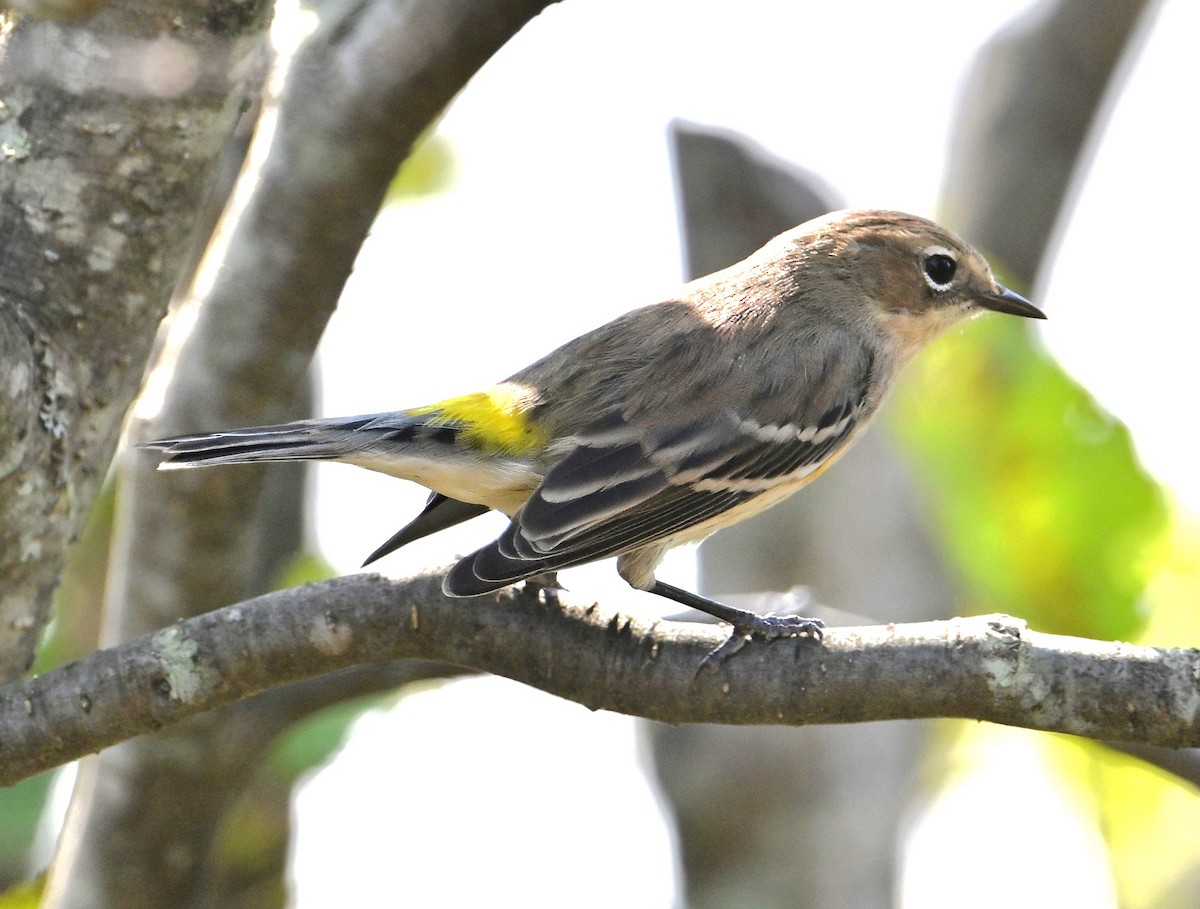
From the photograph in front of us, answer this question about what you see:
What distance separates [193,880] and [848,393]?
2.79 metres

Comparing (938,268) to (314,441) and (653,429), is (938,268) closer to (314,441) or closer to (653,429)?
(653,429)

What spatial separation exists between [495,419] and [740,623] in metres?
1.17

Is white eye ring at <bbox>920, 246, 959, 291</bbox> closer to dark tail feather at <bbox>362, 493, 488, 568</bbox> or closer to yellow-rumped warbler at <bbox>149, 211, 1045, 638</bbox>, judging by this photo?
yellow-rumped warbler at <bbox>149, 211, 1045, 638</bbox>

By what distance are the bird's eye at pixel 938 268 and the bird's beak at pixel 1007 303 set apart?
161 mm

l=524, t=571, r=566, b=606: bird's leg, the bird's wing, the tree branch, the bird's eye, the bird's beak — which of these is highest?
the bird's eye

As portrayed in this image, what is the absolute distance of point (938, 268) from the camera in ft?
17.1

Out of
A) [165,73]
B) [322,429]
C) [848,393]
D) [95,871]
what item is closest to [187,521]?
[322,429]

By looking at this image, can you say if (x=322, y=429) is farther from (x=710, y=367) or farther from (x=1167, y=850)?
(x=1167, y=850)

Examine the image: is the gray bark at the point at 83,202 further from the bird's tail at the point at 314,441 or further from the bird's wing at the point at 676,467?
the bird's wing at the point at 676,467

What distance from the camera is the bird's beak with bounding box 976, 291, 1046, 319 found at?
17.2 feet

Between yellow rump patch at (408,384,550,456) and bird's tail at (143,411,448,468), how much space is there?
0.18 ft

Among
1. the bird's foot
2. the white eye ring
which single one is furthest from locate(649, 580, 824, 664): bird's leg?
the white eye ring

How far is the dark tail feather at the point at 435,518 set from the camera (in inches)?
163

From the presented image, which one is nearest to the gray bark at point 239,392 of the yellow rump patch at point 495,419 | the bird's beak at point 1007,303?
the yellow rump patch at point 495,419
